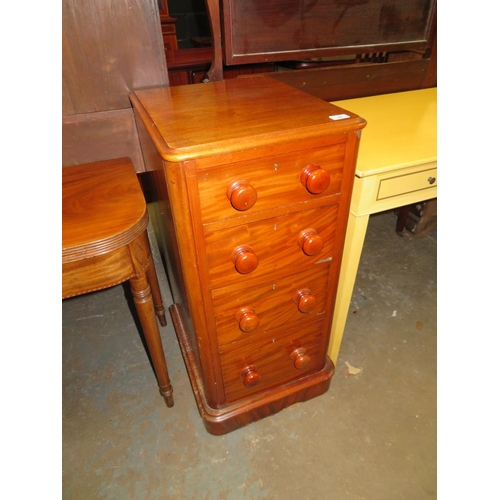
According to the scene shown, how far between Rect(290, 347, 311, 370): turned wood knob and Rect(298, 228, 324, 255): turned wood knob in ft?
1.30

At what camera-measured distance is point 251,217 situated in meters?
0.76

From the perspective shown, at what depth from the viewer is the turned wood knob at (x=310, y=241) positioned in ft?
2.76

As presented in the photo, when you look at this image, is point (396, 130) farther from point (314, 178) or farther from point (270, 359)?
point (270, 359)

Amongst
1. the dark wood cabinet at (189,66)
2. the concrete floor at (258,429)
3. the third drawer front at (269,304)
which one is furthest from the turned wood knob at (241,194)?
the dark wood cabinet at (189,66)

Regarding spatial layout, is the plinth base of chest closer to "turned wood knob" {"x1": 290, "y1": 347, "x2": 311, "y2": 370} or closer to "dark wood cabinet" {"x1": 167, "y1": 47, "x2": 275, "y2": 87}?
"turned wood knob" {"x1": 290, "y1": 347, "x2": 311, "y2": 370}

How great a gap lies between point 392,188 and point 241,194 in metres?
0.51

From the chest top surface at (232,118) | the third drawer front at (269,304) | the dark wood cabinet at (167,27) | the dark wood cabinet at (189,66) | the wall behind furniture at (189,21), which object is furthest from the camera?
the wall behind furniture at (189,21)

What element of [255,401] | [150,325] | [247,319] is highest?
[247,319]

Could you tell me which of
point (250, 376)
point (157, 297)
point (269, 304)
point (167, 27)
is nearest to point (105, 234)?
point (269, 304)

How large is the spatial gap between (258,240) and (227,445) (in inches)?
30.2

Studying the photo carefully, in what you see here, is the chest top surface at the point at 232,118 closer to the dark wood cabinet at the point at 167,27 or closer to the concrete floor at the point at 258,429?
the concrete floor at the point at 258,429

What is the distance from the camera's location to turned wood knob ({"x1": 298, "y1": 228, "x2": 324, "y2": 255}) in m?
0.84

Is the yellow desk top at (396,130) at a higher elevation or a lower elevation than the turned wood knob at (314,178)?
lower

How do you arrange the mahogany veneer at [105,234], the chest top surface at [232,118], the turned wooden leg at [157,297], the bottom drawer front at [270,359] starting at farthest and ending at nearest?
the turned wooden leg at [157,297] < the bottom drawer front at [270,359] < the mahogany veneer at [105,234] < the chest top surface at [232,118]
